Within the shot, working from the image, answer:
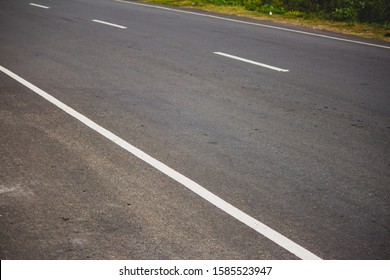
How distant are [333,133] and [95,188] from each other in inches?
129

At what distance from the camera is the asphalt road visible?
397 cm

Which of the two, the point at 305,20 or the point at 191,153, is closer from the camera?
the point at 191,153

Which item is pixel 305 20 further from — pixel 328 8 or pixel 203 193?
pixel 203 193

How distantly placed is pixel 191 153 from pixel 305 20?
44.3 ft

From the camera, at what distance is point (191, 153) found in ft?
18.2

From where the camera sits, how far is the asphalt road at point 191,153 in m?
3.97

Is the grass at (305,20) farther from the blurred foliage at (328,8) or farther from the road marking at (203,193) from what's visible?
the road marking at (203,193)

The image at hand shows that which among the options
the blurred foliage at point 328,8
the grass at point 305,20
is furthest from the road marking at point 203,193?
the blurred foliage at point 328,8

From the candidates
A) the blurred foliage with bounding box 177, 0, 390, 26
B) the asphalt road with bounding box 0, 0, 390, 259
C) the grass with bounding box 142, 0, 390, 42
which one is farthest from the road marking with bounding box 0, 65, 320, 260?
the blurred foliage with bounding box 177, 0, 390, 26

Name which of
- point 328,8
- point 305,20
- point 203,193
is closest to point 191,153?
point 203,193

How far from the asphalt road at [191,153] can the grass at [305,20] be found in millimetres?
4522

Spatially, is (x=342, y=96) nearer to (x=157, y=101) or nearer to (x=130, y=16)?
(x=157, y=101)

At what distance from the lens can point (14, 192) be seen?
457cm
